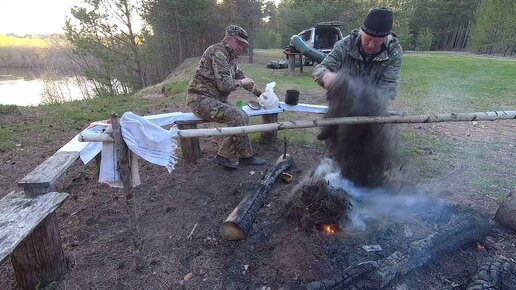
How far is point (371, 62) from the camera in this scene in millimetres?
3473

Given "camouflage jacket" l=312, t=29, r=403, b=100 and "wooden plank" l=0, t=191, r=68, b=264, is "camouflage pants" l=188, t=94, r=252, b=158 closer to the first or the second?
"camouflage jacket" l=312, t=29, r=403, b=100

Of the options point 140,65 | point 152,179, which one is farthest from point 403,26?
point 152,179

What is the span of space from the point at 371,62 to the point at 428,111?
4562 mm

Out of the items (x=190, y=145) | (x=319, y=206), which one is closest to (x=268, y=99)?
(x=190, y=145)

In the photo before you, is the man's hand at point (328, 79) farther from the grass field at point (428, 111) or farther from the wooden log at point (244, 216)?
the grass field at point (428, 111)

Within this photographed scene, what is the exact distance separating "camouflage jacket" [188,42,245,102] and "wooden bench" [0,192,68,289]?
7.81 ft

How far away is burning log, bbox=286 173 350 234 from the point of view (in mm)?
2783

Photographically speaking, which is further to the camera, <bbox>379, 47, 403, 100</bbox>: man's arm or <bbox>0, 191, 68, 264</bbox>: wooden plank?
<bbox>379, 47, 403, 100</bbox>: man's arm

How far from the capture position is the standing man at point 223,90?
13.7 feet

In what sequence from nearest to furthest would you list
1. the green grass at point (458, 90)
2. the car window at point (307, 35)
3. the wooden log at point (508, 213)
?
1. the wooden log at point (508, 213)
2. the green grass at point (458, 90)
3. the car window at point (307, 35)

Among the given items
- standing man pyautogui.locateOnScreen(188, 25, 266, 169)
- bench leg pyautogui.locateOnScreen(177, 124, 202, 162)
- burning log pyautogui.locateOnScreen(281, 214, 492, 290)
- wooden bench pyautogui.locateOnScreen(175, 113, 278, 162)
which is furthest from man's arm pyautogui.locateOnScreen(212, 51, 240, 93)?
burning log pyautogui.locateOnScreen(281, 214, 492, 290)

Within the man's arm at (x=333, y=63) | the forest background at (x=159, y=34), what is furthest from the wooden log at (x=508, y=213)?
the forest background at (x=159, y=34)

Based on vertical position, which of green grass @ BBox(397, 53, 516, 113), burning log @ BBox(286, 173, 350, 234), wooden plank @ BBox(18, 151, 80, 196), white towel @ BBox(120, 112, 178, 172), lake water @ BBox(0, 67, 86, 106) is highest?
white towel @ BBox(120, 112, 178, 172)

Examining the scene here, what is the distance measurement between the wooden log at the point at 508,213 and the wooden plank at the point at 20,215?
379 centimetres
